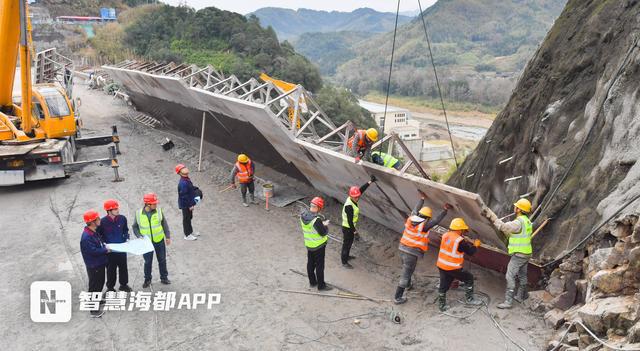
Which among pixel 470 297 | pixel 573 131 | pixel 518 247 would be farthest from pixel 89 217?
pixel 573 131

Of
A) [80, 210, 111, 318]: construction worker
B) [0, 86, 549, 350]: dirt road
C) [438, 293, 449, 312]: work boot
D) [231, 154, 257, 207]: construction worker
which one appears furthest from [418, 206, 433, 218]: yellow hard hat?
[231, 154, 257, 207]: construction worker

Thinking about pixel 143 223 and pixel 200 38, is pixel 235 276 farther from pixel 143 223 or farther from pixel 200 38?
pixel 200 38

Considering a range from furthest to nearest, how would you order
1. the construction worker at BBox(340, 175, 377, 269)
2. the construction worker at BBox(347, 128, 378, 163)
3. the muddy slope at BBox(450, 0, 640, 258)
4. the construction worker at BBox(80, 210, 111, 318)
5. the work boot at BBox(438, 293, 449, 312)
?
1. the construction worker at BBox(347, 128, 378, 163)
2. the construction worker at BBox(340, 175, 377, 269)
3. the work boot at BBox(438, 293, 449, 312)
4. the construction worker at BBox(80, 210, 111, 318)
5. the muddy slope at BBox(450, 0, 640, 258)

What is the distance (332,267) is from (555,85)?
600 cm

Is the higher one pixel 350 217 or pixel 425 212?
pixel 425 212

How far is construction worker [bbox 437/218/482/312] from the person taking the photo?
7082mm

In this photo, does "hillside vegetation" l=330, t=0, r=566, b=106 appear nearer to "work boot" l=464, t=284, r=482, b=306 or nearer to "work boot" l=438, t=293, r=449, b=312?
"work boot" l=464, t=284, r=482, b=306

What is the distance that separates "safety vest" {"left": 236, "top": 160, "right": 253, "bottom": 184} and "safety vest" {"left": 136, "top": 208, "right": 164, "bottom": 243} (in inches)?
157

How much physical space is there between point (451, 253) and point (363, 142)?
283 cm

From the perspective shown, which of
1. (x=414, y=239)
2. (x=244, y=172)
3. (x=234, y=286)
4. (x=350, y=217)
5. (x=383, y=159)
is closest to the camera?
(x=414, y=239)

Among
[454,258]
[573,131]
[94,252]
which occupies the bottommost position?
[94,252]

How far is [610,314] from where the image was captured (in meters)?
5.30

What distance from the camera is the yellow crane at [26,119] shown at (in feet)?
39.7

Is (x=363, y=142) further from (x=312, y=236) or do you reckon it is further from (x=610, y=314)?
(x=610, y=314)
